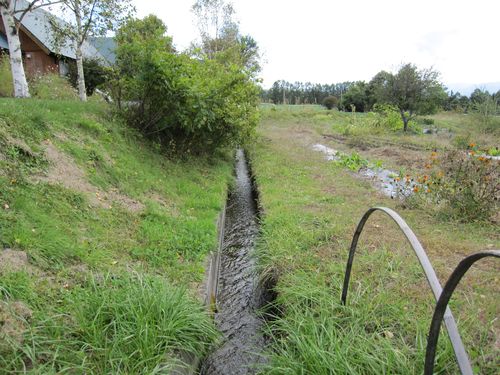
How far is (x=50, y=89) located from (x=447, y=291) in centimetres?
1322

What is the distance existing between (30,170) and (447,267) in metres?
6.02

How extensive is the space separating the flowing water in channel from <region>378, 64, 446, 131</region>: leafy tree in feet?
61.5

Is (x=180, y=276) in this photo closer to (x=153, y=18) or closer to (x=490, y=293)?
(x=490, y=293)

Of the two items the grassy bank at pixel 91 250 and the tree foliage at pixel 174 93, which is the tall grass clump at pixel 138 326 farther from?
the tree foliage at pixel 174 93

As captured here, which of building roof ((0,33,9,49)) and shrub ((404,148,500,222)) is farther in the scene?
building roof ((0,33,9,49))

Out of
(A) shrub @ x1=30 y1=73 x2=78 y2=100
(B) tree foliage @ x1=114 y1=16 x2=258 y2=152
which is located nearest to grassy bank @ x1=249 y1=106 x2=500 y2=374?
(B) tree foliage @ x1=114 y1=16 x2=258 y2=152

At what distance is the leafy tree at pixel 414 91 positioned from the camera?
68.8ft

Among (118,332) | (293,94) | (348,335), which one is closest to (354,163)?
(348,335)

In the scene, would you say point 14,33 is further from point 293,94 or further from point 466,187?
point 293,94

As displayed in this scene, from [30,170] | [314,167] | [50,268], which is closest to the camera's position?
[50,268]

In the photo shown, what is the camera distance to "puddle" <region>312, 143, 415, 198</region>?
278 inches

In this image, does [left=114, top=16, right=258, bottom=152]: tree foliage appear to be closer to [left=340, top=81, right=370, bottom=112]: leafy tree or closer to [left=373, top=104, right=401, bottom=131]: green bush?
[left=373, top=104, right=401, bottom=131]: green bush

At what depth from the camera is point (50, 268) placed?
3.29 metres

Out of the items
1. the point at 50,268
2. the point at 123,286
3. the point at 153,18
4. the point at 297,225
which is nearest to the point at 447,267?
the point at 297,225
